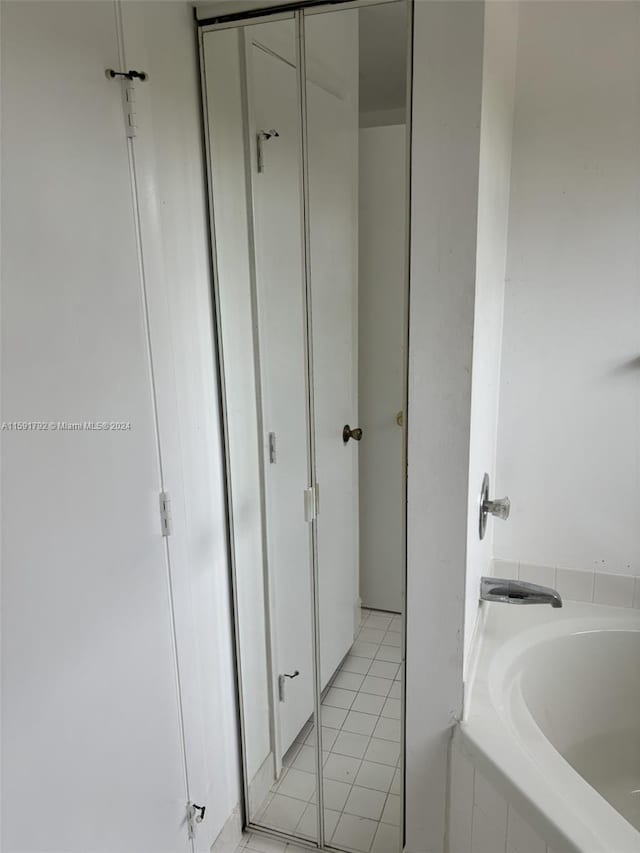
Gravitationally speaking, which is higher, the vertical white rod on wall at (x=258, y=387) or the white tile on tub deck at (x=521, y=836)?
the vertical white rod on wall at (x=258, y=387)

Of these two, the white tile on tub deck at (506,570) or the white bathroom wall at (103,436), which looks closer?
the white bathroom wall at (103,436)

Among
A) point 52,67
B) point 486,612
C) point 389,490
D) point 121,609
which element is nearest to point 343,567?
point 389,490

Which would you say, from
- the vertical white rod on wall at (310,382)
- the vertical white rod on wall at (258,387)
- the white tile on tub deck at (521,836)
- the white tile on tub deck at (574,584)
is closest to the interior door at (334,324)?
the vertical white rod on wall at (310,382)

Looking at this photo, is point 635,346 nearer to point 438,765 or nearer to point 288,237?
point 288,237

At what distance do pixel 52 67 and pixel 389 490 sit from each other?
101cm

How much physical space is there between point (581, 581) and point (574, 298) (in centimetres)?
82

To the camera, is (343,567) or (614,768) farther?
(614,768)

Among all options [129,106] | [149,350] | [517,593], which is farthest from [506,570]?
[129,106]

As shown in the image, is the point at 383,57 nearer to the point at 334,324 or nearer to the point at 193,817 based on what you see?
the point at 334,324

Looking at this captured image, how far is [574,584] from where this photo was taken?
1818 mm

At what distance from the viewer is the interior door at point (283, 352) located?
4.46 ft

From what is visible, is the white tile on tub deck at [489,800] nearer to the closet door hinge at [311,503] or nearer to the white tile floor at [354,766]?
the white tile floor at [354,766]

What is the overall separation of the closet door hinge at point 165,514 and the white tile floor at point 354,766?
0.54 m

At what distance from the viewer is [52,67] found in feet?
3.12
